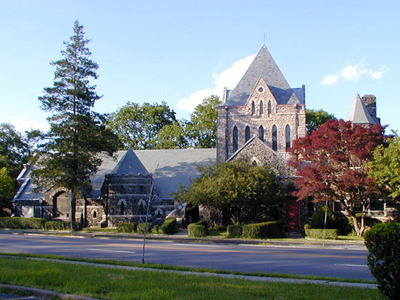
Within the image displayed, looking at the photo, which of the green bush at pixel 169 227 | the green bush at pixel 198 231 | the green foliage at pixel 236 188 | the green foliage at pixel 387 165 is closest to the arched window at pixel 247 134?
the green foliage at pixel 236 188

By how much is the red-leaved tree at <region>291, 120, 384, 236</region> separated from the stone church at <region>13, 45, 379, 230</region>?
6427 mm

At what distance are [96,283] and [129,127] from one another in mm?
60177

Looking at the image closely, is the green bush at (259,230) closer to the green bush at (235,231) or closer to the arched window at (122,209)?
the green bush at (235,231)

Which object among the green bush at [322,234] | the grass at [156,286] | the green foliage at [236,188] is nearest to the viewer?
the grass at [156,286]

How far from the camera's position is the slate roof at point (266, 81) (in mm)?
39938

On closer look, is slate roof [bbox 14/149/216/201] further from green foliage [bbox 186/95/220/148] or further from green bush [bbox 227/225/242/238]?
green foliage [bbox 186/95/220/148]

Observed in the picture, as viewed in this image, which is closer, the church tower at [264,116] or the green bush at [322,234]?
the green bush at [322,234]

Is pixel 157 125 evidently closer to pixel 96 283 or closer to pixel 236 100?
pixel 236 100

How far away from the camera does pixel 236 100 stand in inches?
1614

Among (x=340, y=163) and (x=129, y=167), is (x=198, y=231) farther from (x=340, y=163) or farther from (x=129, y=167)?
(x=129, y=167)

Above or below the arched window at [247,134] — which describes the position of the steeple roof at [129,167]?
below

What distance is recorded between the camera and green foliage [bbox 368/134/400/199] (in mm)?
23359

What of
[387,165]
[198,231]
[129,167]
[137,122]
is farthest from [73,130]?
[137,122]

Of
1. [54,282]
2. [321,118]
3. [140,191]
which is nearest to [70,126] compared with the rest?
[140,191]
